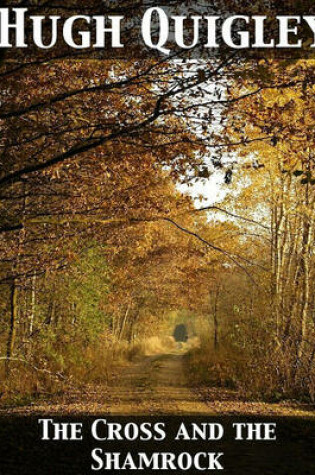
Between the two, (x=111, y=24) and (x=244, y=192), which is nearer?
(x=111, y=24)

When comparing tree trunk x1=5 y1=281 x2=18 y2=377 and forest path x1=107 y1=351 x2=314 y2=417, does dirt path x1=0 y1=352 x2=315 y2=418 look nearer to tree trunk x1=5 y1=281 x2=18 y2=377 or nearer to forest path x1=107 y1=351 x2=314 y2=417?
forest path x1=107 y1=351 x2=314 y2=417

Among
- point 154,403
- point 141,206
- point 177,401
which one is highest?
point 141,206

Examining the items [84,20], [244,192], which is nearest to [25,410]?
[84,20]

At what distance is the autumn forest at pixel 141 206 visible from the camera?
6.37 m

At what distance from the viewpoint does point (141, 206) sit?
9852 mm

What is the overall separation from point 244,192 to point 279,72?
10.1 metres

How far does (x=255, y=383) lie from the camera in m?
A: 14.4

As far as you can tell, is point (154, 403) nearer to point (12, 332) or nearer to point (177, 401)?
point (177, 401)

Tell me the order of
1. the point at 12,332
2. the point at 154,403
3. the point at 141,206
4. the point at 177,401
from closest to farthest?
the point at 141,206 → the point at 154,403 → the point at 12,332 → the point at 177,401

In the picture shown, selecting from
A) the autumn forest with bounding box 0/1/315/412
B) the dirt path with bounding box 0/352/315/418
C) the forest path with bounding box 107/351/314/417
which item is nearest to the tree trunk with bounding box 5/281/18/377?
the autumn forest with bounding box 0/1/315/412

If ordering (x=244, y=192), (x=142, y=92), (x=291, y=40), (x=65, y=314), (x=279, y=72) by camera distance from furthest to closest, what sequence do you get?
(x=65, y=314)
(x=244, y=192)
(x=142, y=92)
(x=279, y=72)
(x=291, y=40)

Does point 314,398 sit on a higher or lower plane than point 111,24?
lower

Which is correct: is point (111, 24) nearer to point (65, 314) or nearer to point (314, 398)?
point (314, 398)

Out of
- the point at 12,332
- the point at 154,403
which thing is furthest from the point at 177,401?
the point at 12,332
